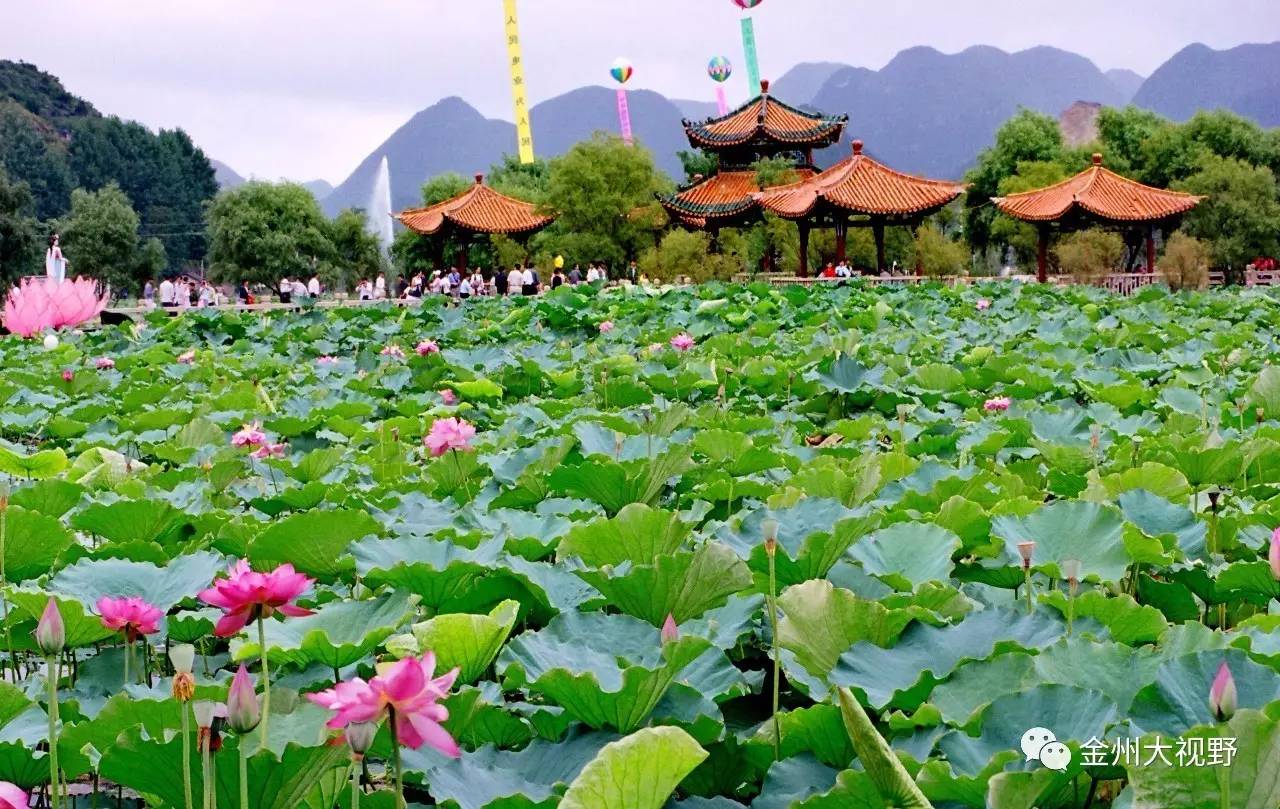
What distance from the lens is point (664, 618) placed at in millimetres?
1227

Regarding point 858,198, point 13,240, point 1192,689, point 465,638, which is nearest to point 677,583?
point 465,638

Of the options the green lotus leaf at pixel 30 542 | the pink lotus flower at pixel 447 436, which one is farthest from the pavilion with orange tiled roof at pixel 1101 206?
the green lotus leaf at pixel 30 542

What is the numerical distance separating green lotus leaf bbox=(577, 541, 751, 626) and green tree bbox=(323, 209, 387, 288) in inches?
1725

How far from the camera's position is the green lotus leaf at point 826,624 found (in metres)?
1.10

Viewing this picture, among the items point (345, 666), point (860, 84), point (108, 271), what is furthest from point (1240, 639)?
point (860, 84)

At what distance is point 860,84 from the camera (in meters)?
184

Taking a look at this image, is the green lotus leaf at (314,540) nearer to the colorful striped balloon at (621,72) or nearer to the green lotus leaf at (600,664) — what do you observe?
the green lotus leaf at (600,664)

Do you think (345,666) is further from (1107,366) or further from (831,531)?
(1107,366)

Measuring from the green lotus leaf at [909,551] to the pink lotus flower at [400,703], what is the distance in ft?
2.44

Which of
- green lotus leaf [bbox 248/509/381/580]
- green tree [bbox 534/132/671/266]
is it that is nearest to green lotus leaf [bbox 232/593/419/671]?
green lotus leaf [bbox 248/509/381/580]

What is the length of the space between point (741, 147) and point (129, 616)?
89.1ft

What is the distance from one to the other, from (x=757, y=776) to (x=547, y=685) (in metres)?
0.20

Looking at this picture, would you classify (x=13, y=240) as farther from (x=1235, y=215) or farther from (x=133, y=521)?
(x=133, y=521)

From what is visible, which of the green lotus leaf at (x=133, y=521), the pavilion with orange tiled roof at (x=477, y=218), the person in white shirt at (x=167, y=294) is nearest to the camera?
the green lotus leaf at (x=133, y=521)
